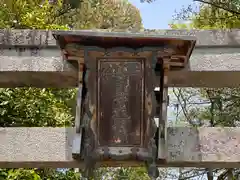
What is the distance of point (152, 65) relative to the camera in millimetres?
2773

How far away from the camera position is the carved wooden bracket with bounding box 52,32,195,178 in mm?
2734

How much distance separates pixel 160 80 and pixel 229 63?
21.4 inches

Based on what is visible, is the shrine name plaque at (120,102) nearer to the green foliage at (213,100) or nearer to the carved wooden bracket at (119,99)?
the carved wooden bracket at (119,99)

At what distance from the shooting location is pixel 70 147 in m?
2.94

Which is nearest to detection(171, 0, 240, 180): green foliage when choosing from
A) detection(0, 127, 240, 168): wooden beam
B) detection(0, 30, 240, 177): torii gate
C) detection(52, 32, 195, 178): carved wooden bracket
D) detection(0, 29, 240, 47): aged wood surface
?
detection(0, 29, 240, 47): aged wood surface

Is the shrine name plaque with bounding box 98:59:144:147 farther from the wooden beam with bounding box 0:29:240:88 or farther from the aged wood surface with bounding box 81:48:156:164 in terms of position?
the wooden beam with bounding box 0:29:240:88

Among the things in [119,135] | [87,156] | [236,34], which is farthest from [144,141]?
[236,34]

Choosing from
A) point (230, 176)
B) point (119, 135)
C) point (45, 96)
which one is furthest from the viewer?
point (230, 176)

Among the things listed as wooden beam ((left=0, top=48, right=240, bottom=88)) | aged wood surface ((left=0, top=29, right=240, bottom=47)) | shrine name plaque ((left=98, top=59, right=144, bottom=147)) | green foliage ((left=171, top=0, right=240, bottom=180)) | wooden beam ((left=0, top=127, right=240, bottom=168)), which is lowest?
wooden beam ((left=0, top=127, right=240, bottom=168))

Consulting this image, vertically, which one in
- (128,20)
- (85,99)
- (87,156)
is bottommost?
(87,156)

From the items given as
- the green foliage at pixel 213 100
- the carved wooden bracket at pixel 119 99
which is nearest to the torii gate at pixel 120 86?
the carved wooden bracket at pixel 119 99

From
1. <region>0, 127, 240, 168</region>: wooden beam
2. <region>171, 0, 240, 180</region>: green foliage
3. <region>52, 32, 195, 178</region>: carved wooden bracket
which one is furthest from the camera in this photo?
<region>171, 0, 240, 180</region>: green foliage

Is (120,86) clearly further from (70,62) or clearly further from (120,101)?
(70,62)

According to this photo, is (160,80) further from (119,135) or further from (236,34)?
(236,34)
